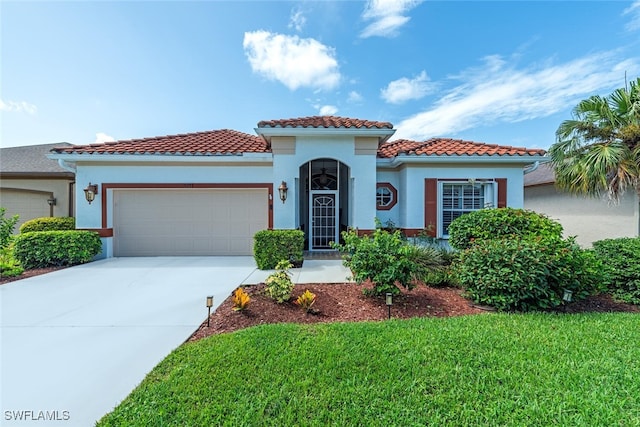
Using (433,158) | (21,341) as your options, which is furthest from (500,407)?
(433,158)

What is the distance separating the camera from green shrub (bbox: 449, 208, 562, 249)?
6.39 metres

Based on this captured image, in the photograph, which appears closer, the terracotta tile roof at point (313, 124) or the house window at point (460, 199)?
the terracotta tile roof at point (313, 124)

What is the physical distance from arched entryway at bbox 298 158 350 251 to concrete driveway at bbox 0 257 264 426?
3.77 meters

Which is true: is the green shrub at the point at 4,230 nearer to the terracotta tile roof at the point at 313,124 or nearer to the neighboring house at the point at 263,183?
the neighboring house at the point at 263,183

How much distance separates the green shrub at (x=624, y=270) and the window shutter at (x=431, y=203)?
4.28 metres

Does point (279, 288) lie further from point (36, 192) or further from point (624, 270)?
point (36, 192)

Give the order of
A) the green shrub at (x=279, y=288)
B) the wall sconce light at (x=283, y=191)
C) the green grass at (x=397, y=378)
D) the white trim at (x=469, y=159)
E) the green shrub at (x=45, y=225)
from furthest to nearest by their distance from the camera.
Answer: the green shrub at (x=45, y=225)
the white trim at (x=469, y=159)
the wall sconce light at (x=283, y=191)
the green shrub at (x=279, y=288)
the green grass at (x=397, y=378)

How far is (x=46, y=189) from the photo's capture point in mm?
12641

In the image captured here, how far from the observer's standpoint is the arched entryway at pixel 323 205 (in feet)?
35.7

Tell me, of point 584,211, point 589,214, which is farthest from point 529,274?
point 584,211

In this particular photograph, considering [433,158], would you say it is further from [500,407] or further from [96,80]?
[96,80]

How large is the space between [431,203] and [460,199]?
48.5 inches

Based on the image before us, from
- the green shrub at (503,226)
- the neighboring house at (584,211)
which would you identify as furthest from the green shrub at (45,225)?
the neighboring house at (584,211)

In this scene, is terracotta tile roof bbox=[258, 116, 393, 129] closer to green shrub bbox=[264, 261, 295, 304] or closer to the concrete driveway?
the concrete driveway
